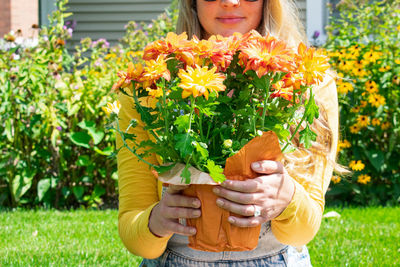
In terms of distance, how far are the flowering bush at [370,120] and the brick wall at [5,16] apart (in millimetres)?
3843

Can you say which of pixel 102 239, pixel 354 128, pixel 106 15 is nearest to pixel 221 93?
pixel 102 239

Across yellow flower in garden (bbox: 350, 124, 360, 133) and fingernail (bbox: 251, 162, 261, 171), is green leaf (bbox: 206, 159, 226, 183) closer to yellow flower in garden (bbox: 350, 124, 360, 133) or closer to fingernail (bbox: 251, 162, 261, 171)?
fingernail (bbox: 251, 162, 261, 171)

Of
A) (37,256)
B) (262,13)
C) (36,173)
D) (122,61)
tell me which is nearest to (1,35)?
(122,61)

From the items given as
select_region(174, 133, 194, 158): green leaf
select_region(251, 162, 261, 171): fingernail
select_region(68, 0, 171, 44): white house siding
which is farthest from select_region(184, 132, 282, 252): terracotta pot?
select_region(68, 0, 171, 44): white house siding

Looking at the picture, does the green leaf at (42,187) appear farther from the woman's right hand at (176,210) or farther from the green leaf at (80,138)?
the woman's right hand at (176,210)

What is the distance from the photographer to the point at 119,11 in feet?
22.3

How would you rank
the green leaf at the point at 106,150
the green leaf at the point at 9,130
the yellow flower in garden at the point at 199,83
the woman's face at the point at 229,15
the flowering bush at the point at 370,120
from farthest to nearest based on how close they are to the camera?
the flowering bush at the point at 370,120 → the green leaf at the point at 106,150 → the green leaf at the point at 9,130 → the woman's face at the point at 229,15 → the yellow flower in garden at the point at 199,83

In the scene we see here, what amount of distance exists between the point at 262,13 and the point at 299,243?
74 centimetres

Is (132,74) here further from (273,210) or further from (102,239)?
(102,239)

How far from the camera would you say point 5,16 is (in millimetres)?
5656

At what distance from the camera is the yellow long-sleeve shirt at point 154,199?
1.28 meters

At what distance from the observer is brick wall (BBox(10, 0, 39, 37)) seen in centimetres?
567

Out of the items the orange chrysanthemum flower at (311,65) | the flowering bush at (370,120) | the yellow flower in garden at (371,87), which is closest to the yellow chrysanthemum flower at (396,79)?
the flowering bush at (370,120)

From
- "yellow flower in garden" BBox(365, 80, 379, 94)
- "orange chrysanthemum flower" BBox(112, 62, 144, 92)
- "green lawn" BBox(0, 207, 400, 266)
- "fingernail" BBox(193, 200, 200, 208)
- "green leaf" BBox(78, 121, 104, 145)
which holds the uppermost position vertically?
"orange chrysanthemum flower" BBox(112, 62, 144, 92)
